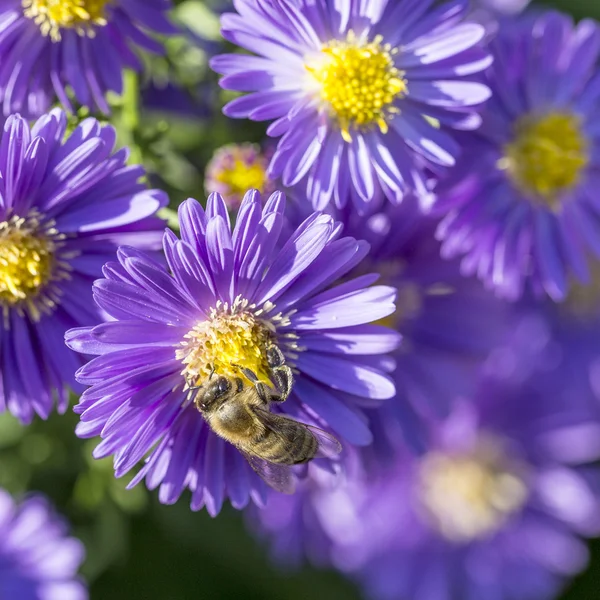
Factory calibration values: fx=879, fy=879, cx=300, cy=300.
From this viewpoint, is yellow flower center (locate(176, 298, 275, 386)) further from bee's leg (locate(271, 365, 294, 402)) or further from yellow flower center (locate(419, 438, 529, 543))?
yellow flower center (locate(419, 438, 529, 543))

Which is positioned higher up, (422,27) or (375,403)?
(422,27)

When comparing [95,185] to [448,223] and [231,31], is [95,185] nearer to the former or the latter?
[231,31]

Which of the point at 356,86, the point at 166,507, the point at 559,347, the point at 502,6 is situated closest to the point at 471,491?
the point at 559,347

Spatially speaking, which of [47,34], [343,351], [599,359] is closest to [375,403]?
[343,351]

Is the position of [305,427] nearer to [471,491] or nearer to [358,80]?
[358,80]

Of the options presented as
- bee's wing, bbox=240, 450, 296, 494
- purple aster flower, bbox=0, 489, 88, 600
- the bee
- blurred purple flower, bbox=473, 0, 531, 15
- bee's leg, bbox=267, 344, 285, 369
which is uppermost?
blurred purple flower, bbox=473, 0, 531, 15

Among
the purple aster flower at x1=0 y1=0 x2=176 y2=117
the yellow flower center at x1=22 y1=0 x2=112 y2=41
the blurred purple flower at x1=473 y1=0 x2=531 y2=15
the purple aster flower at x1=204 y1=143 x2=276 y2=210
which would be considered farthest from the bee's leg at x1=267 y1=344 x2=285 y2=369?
the blurred purple flower at x1=473 y1=0 x2=531 y2=15
